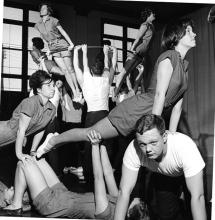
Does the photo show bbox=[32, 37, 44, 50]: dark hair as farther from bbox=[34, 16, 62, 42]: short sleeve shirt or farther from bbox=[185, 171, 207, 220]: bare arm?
bbox=[185, 171, 207, 220]: bare arm

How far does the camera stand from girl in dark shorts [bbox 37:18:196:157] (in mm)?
2355

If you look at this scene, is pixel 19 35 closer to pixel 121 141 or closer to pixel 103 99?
pixel 103 99

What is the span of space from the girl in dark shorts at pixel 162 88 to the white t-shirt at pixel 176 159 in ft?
1.11

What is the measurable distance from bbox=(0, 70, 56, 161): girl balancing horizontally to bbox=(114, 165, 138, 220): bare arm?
1.14 m

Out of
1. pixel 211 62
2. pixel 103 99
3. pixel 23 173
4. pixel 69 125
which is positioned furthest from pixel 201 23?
pixel 23 173

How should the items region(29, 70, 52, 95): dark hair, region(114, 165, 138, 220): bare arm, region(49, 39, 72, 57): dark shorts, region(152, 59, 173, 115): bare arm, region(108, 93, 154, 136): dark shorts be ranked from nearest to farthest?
region(114, 165, 138, 220): bare arm, region(152, 59, 173, 115): bare arm, region(108, 93, 154, 136): dark shorts, region(29, 70, 52, 95): dark hair, region(49, 39, 72, 57): dark shorts

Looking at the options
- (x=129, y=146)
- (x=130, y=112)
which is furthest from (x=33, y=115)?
(x=129, y=146)

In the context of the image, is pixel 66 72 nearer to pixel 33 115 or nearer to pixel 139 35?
pixel 139 35

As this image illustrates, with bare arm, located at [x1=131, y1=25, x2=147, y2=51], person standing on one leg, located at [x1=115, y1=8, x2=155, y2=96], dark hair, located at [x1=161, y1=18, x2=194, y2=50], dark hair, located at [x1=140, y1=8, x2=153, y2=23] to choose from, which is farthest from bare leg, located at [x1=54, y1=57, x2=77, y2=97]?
dark hair, located at [x1=161, y1=18, x2=194, y2=50]

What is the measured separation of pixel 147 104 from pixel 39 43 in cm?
211

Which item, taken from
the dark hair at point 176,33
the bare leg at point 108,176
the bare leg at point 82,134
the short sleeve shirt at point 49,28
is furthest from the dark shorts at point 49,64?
the dark hair at point 176,33

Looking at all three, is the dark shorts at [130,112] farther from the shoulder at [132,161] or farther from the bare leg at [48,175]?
the bare leg at [48,175]

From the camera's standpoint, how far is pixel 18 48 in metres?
3.81

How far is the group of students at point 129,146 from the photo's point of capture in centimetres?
203
